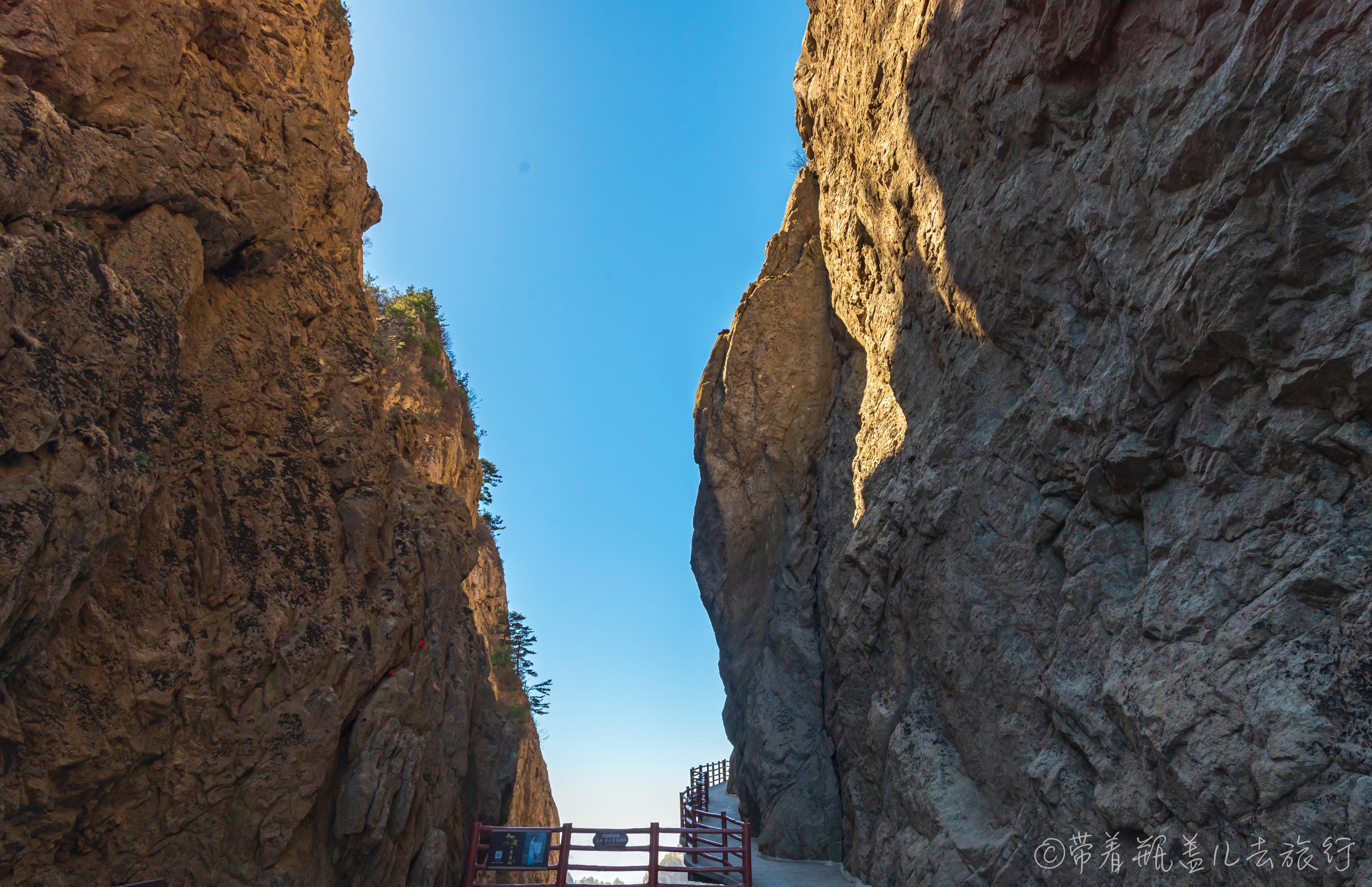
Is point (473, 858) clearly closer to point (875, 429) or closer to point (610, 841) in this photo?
point (610, 841)

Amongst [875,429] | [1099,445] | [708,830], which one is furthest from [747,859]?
[1099,445]

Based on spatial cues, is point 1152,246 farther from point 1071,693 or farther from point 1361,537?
point 1071,693

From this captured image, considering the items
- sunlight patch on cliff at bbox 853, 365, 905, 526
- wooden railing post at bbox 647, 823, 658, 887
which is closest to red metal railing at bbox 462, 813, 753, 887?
wooden railing post at bbox 647, 823, 658, 887

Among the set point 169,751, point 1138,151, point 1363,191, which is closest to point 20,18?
point 169,751

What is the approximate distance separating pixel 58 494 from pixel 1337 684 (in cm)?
1113

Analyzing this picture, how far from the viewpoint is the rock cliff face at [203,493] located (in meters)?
7.22

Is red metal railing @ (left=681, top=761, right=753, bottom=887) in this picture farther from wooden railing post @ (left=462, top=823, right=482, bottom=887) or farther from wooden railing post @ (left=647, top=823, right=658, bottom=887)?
wooden railing post @ (left=462, top=823, right=482, bottom=887)

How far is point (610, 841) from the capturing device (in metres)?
12.9

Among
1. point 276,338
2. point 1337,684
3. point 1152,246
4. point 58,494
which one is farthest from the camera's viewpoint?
point 276,338

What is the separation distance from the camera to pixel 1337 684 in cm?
559

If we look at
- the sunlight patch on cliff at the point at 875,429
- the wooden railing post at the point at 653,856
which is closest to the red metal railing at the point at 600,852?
the wooden railing post at the point at 653,856

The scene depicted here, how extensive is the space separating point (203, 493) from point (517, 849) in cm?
797

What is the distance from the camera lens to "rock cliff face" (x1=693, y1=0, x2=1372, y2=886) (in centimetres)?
595

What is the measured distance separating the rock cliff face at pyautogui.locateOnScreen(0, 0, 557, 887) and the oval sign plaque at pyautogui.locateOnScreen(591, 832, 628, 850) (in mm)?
2465
